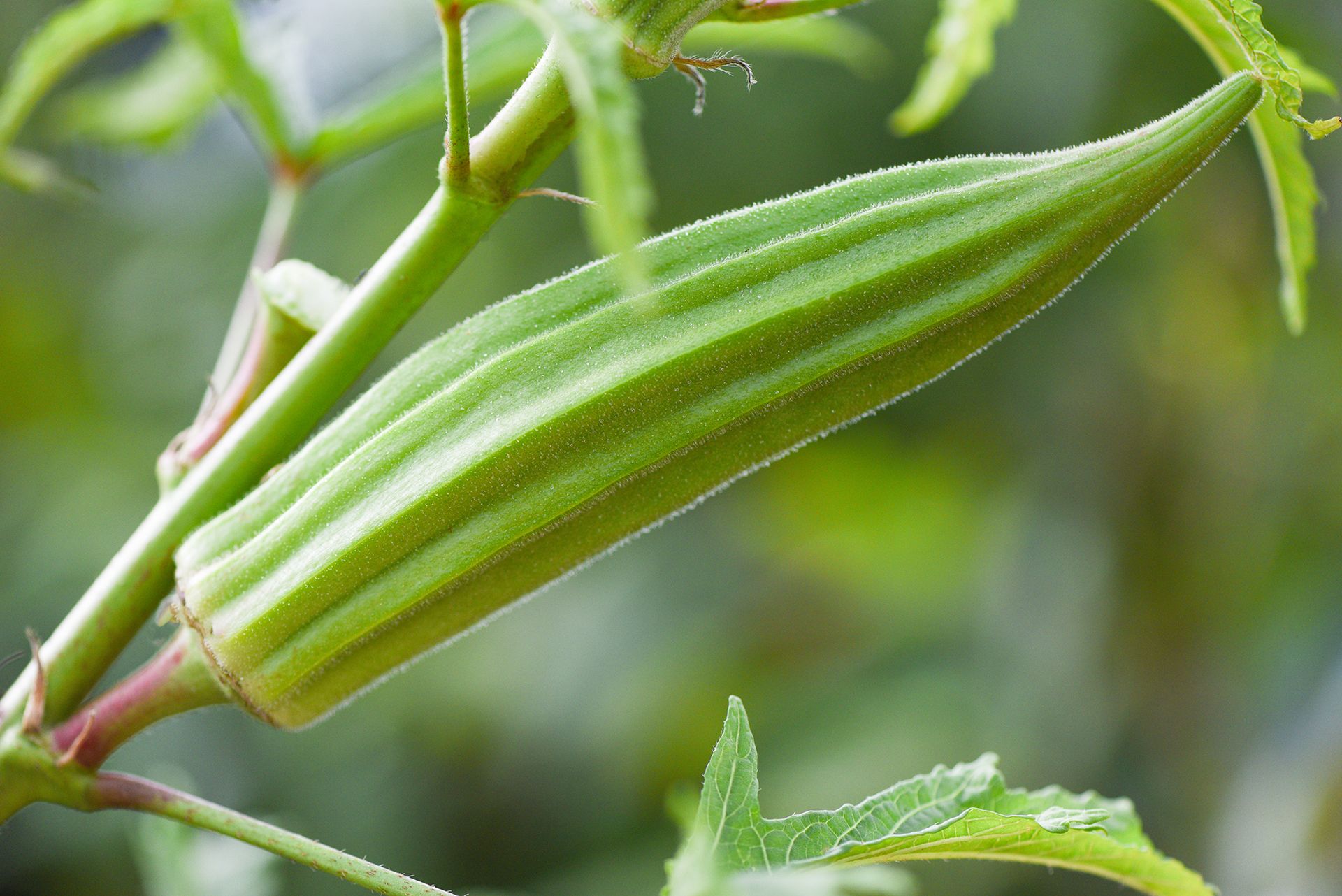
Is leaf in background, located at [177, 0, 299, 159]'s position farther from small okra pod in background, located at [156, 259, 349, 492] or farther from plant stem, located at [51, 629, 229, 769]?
plant stem, located at [51, 629, 229, 769]

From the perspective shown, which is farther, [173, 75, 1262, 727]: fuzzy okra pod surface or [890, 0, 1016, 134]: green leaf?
[890, 0, 1016, 134]: green leaf

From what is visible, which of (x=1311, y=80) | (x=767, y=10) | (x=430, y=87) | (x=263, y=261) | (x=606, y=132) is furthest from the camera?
(x=430, y=87)

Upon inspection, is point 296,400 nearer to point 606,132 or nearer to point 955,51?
point 606,132

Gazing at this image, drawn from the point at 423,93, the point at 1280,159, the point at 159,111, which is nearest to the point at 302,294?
the point at 423,93

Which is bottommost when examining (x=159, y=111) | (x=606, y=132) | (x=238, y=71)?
(x=606, y=132)

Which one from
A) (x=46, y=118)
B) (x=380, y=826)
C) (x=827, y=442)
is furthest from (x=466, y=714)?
(x=46, y=118)

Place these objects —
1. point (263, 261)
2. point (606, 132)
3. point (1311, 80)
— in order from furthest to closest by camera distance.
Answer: point (263, 261)
point (1311, 80)
point (606, 132)

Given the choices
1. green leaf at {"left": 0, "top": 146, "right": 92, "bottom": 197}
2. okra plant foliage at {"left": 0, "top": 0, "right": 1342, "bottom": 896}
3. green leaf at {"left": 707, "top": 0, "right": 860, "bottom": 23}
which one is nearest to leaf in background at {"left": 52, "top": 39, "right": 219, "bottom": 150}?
green leaf at {"left": 0, "top": 146, "right": 92, "bottom": 197}
